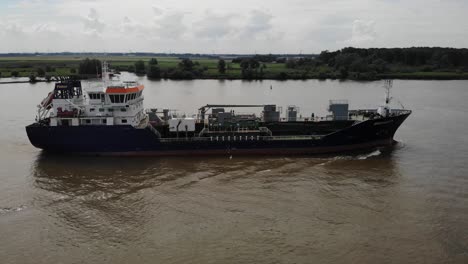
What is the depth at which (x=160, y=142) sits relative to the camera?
79.1 feet

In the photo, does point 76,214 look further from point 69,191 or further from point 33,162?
point 33,162

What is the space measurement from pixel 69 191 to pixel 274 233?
36.3 feet

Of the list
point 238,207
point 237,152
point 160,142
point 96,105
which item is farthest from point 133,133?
point 238,207

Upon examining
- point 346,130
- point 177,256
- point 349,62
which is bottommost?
point 177,256

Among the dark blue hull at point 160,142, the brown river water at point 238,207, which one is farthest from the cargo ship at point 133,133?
the brown river water at point 238,207

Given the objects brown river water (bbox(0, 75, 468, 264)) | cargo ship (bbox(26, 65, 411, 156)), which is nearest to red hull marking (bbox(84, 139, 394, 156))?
cargo ship (bbox(26, 65, 411, 156))

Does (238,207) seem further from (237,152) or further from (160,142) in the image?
(160,142)

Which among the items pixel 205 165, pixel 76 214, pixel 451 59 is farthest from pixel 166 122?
pixel 451 59

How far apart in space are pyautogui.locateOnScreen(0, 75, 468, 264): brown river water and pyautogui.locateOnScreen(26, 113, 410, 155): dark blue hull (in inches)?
29.0

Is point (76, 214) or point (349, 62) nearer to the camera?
point (76, 214)

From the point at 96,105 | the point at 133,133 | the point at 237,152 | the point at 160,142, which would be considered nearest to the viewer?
the point at 133,133

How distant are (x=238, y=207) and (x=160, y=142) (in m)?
9.18

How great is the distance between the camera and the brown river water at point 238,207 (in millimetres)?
13586

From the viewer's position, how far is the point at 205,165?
2297 centimetres
